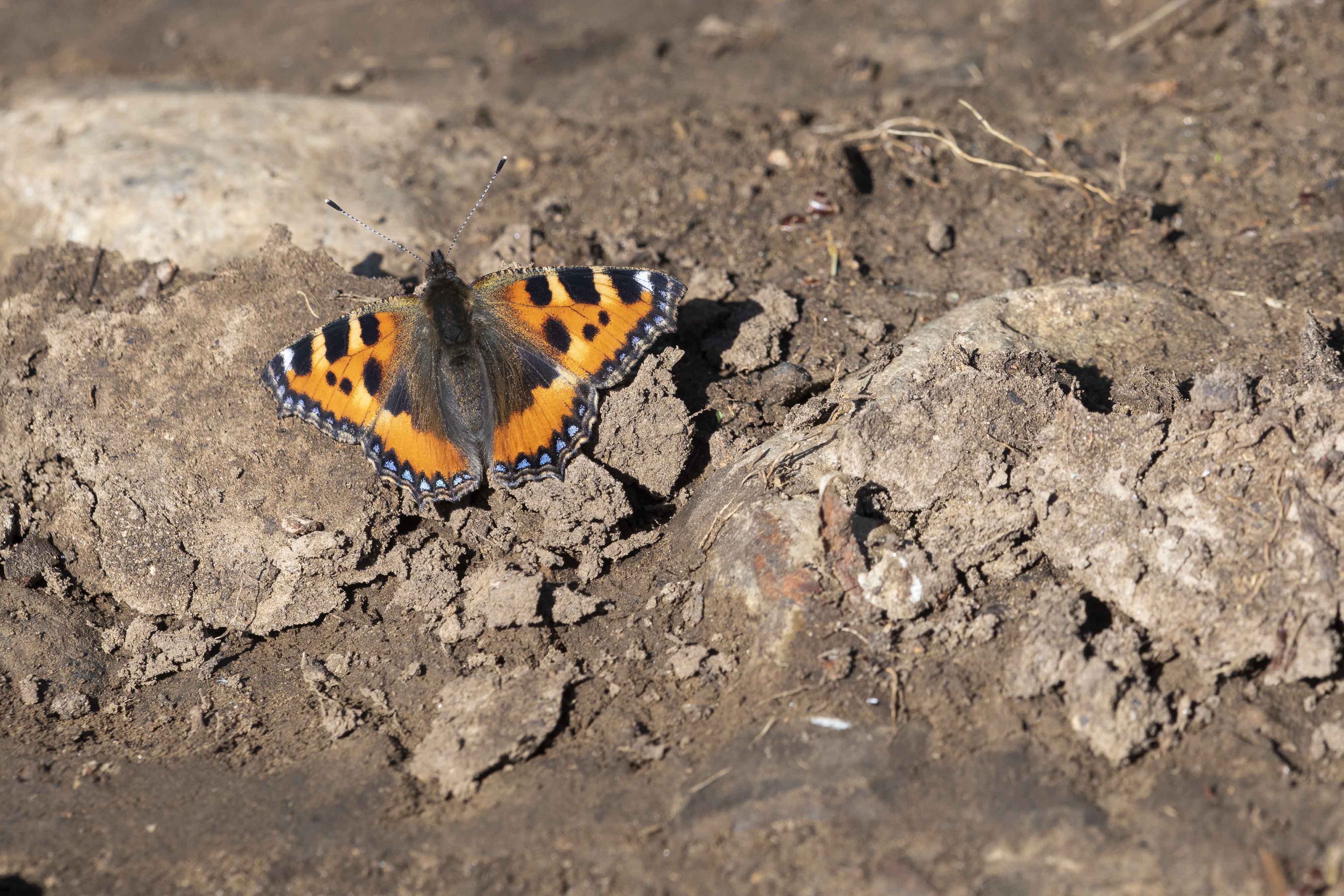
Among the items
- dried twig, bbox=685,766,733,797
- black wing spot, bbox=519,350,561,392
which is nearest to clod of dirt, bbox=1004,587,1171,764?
dried twig, bbox=685,766,733,797

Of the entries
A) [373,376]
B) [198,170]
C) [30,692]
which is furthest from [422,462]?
[198,170]

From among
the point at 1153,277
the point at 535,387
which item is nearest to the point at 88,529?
the point at 535,387

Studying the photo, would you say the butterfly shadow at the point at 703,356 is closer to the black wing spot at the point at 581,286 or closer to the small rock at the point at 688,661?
the black wing spot at the point at 581,286

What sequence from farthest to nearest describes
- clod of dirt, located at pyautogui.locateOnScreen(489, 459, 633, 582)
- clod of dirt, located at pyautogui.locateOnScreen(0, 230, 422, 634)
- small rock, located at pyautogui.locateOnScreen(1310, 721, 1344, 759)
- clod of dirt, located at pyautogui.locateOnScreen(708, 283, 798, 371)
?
clod of dirt, located at pyautogui.locateOnScreen(708, 283, 798, 371), clod of dirt, located at pyautogui.locateOnScreen(0, 230, 422, 634), clod of dirt, located at pyautogui.locateOnScreen(489, 459, 633, 582), small rock, located at pyautogui.locateOnScreen(1310, 721, 1344, 759)

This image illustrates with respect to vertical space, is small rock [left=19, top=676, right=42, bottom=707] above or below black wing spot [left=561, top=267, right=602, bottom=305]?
below

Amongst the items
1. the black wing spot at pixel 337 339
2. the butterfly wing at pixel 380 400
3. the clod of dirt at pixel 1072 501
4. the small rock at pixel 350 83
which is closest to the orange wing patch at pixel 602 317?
the butterfly wing at pixel 380 400

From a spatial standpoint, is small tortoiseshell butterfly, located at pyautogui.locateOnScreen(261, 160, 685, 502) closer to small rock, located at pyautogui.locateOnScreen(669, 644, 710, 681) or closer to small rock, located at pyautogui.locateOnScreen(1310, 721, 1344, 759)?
small rock, located at pyautogui.locateOnScreen(669, 644, 710, 681)

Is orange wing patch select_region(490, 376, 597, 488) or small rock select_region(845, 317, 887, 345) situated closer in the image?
orange wing patch select_region(490, 376, 597, 488)
